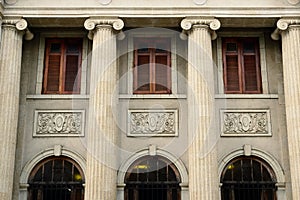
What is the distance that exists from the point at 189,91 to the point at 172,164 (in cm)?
237

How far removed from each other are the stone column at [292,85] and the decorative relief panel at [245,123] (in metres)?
0.90

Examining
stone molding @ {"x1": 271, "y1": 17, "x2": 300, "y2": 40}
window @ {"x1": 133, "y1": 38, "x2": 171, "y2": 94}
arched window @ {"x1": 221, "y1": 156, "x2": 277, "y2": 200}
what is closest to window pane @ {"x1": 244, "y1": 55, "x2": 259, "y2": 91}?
stone molding @ {"x1": 271, "y1": 17, "x2": 300, "y2": 40}

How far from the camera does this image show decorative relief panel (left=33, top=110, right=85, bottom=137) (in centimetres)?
1602

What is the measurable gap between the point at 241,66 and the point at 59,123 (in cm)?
629

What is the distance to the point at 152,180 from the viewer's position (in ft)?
51.5

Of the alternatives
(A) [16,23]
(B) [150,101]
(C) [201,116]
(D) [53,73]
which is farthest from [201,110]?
(A) [16,23]

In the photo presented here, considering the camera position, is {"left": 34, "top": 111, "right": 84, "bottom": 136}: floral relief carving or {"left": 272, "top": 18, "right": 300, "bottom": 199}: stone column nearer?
{"left": 272, "top": 18, "right": 300, "bottom": 199}: stone column

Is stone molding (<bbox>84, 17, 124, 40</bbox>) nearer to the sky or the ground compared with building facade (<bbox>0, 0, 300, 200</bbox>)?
nearer to the sky

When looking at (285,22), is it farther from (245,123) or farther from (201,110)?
(201,110)

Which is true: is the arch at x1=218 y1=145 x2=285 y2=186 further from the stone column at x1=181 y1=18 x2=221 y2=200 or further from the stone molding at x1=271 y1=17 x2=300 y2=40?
the stone molding at x1=271 y1=17 x2=300 y2=40

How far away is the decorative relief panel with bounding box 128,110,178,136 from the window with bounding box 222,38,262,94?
2.13 metres

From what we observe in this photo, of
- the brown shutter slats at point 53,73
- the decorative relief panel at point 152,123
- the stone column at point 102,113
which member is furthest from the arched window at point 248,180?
the brown shutter slats at point 53,73

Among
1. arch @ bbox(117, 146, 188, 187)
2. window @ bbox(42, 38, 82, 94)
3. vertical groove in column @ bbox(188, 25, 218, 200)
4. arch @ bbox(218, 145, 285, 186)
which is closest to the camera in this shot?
vertical groove in column @ bbox(188, 25, 218, 200)

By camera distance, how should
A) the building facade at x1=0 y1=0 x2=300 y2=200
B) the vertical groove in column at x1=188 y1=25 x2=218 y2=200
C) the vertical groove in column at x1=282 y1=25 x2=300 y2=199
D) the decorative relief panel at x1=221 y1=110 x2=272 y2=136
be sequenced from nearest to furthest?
the vertical groove in column at x1=188 y1=25 x2=218 y2=200, the vertical groove in column at x1=282 y1=25 x2=300 y2=199, the building facade at x1=0 y1=0 x2=300 y2=200, the decorative relief panel at x1=221 y1=110 x2=272 y2=136
